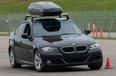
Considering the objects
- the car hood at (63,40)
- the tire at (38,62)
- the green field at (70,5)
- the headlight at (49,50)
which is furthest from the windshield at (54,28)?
the green field at (70,5)

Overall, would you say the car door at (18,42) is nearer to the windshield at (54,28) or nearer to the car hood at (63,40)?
the windshield at (54,28)

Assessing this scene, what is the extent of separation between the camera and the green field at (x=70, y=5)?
313ft

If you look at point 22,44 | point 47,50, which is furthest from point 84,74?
point 22,44

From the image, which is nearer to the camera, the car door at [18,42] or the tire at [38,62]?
the tire at [38,62]

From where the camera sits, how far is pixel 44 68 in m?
15.7

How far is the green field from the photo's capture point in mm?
95363

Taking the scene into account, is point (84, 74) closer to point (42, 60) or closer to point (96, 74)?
point (96, 74)

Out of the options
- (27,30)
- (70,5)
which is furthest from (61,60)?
(70,5)

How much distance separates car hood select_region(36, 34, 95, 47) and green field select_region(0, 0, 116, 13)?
76.4 metres

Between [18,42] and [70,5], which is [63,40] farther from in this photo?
[70,5]

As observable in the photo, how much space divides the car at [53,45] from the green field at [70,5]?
7527cm

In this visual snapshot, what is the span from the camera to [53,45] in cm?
1545

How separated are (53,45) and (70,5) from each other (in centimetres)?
8692

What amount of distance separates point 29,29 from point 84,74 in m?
3.12
